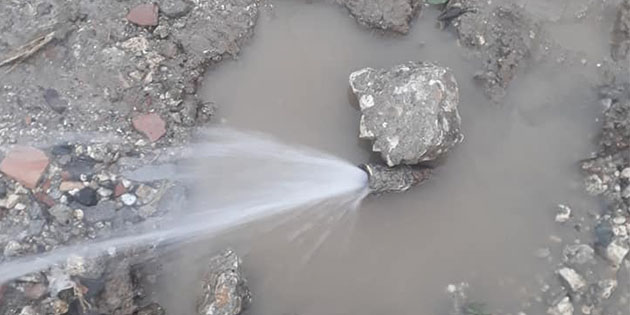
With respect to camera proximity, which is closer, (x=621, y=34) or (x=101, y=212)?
(x=101, y=212)

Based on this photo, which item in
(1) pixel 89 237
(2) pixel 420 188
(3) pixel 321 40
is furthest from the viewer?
(3) pixel 321 40

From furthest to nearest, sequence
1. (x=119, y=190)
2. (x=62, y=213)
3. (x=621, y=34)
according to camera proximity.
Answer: (x=621, y=34) < (x=119, y=190) < (x=62, y=213)

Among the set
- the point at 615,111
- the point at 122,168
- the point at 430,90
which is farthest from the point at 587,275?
the point at 122,168

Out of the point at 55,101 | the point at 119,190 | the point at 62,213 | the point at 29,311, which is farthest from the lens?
the point at 55,101

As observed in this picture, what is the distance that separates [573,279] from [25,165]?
3.05 metres

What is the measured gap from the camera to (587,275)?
147 inches

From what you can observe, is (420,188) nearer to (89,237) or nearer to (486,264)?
(486,264)

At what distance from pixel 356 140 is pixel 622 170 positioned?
4.95 feet

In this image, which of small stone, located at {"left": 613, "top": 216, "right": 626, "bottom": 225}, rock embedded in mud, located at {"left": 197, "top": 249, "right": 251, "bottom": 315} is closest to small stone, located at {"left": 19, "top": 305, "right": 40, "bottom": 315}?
rock embedded in mud, located at {"left": 197, "top": 249, "right": 251, "bottom": 315}

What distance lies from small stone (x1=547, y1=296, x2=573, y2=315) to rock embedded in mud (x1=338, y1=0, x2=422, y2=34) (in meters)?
1.77

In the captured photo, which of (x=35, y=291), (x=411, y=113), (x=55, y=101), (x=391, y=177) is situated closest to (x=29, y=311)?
(x=35, y=291)

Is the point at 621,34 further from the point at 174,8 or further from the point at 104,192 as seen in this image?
the point at 104,192

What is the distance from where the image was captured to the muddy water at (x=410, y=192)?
3752mm

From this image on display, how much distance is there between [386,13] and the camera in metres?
4.07
